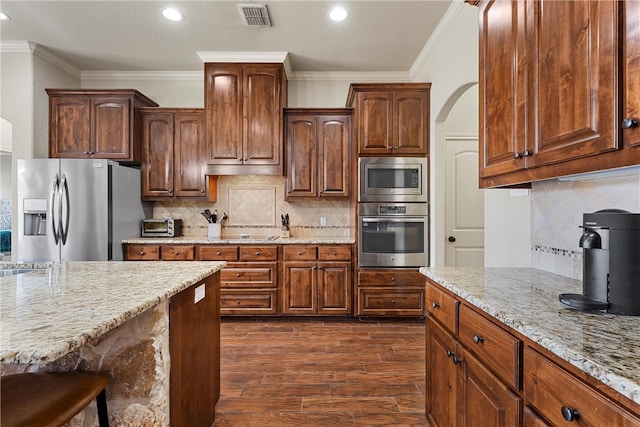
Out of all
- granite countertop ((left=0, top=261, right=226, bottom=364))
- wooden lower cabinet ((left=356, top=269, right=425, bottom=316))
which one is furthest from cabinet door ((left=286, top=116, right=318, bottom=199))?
granite countertop ((left=0, top=261, right=226, bottom=364))

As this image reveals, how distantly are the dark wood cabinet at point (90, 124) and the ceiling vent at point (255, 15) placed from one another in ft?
5.72

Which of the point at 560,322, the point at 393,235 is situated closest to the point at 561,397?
the point at 560,322

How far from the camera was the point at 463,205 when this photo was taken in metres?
4.53

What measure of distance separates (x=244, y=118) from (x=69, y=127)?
2062 mm

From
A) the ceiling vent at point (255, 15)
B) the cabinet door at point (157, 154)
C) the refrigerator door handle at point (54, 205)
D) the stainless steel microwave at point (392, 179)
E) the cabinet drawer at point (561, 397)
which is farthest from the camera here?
the cabinet door at point (157, 154)

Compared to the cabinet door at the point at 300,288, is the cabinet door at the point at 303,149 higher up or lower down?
higher up

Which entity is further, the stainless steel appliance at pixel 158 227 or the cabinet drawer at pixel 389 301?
the stainless steel appliance at pixel 158 227

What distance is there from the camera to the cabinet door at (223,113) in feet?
13.2

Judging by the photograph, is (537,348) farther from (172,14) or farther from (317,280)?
(172,14)

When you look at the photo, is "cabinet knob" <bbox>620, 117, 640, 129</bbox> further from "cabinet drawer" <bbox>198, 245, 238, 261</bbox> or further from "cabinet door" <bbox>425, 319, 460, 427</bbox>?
"cabinet drawer" <bbox>198, 245, 238, 261</bbox>

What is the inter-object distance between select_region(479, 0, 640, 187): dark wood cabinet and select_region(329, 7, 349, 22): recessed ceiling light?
64.4 inches

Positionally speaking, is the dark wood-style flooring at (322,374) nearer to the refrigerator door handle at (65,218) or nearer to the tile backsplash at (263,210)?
the tile backsplash at (263,210)

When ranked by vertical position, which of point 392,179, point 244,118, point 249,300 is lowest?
point 249,300

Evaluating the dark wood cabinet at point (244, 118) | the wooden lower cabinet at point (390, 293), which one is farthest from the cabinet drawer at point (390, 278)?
the dark wood cabinet at point (244, 118)
